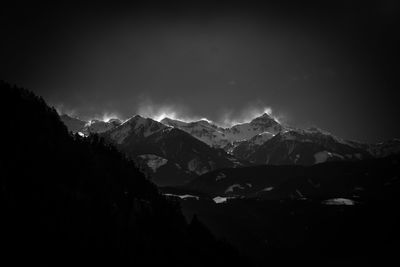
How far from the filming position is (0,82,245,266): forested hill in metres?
145

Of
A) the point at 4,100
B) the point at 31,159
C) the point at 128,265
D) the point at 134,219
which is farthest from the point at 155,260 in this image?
the point at 4,100

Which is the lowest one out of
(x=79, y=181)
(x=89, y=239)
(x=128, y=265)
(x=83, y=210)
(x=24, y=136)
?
(x=128, y=265)

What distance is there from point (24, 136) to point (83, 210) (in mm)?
45651

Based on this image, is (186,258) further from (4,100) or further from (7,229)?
(4,100)

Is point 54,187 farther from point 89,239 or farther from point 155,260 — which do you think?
point 155,260

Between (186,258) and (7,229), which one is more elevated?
(7,229)

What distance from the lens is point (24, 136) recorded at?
184 m

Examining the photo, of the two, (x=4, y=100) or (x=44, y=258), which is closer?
(x=44, y=258)

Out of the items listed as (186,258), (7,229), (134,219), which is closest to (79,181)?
(134,219)

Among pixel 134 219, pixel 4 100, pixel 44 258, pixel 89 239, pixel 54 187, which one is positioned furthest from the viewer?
pixel 4 100

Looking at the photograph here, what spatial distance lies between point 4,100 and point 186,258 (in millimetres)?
108318

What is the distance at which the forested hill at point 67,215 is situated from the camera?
14475cm

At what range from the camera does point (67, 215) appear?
157 m

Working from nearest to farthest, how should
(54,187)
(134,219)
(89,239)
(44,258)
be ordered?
(44,258) < (89,239) < (54,187) < (134,219)
